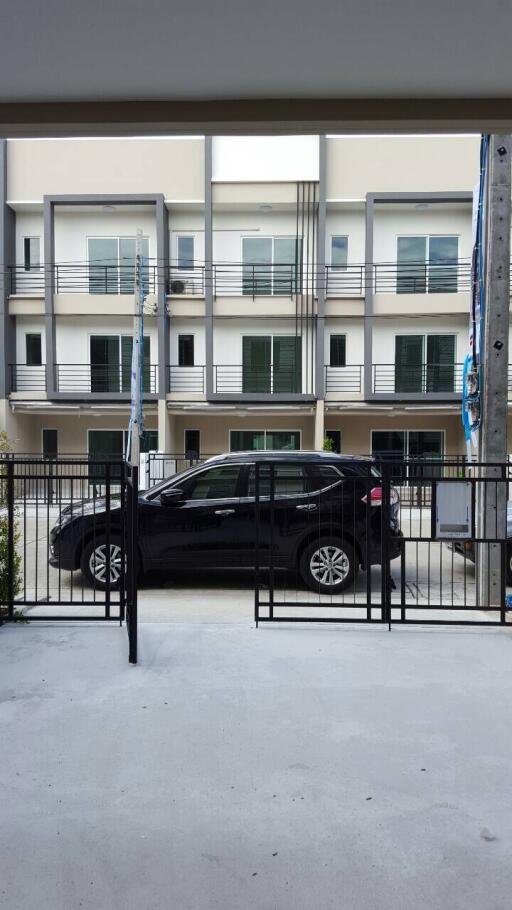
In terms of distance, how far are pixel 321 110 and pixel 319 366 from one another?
63.8 ft

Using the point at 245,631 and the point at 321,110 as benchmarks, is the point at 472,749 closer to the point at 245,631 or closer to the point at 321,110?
the point at 245,631

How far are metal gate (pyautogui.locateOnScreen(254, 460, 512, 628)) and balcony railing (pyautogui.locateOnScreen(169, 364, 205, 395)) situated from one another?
15.0 meters

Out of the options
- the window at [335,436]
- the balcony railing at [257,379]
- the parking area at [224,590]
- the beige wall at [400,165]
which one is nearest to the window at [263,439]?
the window at [335,436]

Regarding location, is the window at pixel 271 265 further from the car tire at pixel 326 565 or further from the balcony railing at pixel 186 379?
the car tire at pixel 326 565

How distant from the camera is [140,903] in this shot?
7.64 feet

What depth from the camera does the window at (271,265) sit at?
23094mm

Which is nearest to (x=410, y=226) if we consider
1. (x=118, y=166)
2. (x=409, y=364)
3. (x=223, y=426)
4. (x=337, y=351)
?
(x=409, y=364)

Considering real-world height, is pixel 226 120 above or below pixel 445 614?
above

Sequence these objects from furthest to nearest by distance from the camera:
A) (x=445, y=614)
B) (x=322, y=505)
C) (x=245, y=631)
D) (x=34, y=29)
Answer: (x=322, y=505), (x=445, y=614), (x=245, y=631), (x=34, y=29)

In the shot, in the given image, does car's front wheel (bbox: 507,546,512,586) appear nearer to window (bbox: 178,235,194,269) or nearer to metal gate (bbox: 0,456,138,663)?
metal gate (bbox: 0,456,138,663)

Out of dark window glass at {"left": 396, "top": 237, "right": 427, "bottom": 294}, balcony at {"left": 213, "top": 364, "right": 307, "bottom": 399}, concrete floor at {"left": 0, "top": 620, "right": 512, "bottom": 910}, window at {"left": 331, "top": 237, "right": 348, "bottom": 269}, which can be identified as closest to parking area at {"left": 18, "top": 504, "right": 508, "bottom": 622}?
concrete floor at {"left": 0, "top": 620, "right": 512, "bottom": 910}

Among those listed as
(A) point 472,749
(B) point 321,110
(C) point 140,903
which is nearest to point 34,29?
(B) point 321,110

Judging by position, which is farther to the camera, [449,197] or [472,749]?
[449,197]

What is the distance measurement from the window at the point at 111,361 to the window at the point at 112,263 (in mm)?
1756
